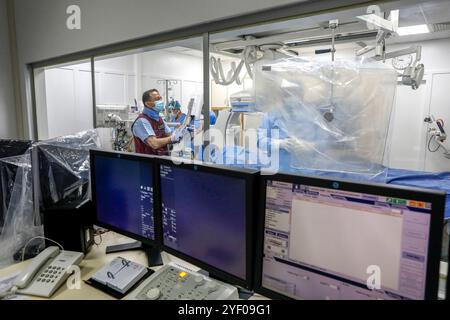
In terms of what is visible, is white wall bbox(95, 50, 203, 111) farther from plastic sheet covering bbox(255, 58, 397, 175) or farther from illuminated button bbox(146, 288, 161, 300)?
illuminated button bbox(146, 288, 161, 300)

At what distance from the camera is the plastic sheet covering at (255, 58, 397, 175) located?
5.82 feet

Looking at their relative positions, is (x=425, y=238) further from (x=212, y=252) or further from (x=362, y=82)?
(x=362, y=82)

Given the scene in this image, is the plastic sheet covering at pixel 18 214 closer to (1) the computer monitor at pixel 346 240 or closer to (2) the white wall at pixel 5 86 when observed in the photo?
(1) the computer monitor at pixel 346 240

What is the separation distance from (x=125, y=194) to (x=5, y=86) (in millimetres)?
2898

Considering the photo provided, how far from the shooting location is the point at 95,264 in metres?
1.32

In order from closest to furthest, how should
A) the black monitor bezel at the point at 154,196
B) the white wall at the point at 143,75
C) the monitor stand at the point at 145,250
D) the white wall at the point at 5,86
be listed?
the black monitor bezel at the point at 154,196 → the monitor stand at the point at 145,250 → the white wall at the point at 5,86 → the white wall at the point at 143,75

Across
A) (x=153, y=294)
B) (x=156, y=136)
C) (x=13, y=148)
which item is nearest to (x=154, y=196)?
(x=153, y=294)

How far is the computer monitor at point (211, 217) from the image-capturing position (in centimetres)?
94

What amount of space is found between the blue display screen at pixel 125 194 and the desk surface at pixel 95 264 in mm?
144

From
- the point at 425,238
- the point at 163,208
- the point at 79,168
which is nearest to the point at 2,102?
the point at 79,168

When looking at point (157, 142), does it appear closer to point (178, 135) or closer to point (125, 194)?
point (178, 135)

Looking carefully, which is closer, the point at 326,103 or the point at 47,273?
the point at 47,273

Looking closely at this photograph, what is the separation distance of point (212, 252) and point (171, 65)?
210 inches

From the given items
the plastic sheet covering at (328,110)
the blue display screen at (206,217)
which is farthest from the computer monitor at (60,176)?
the plastic sheet covering at (328,110)
